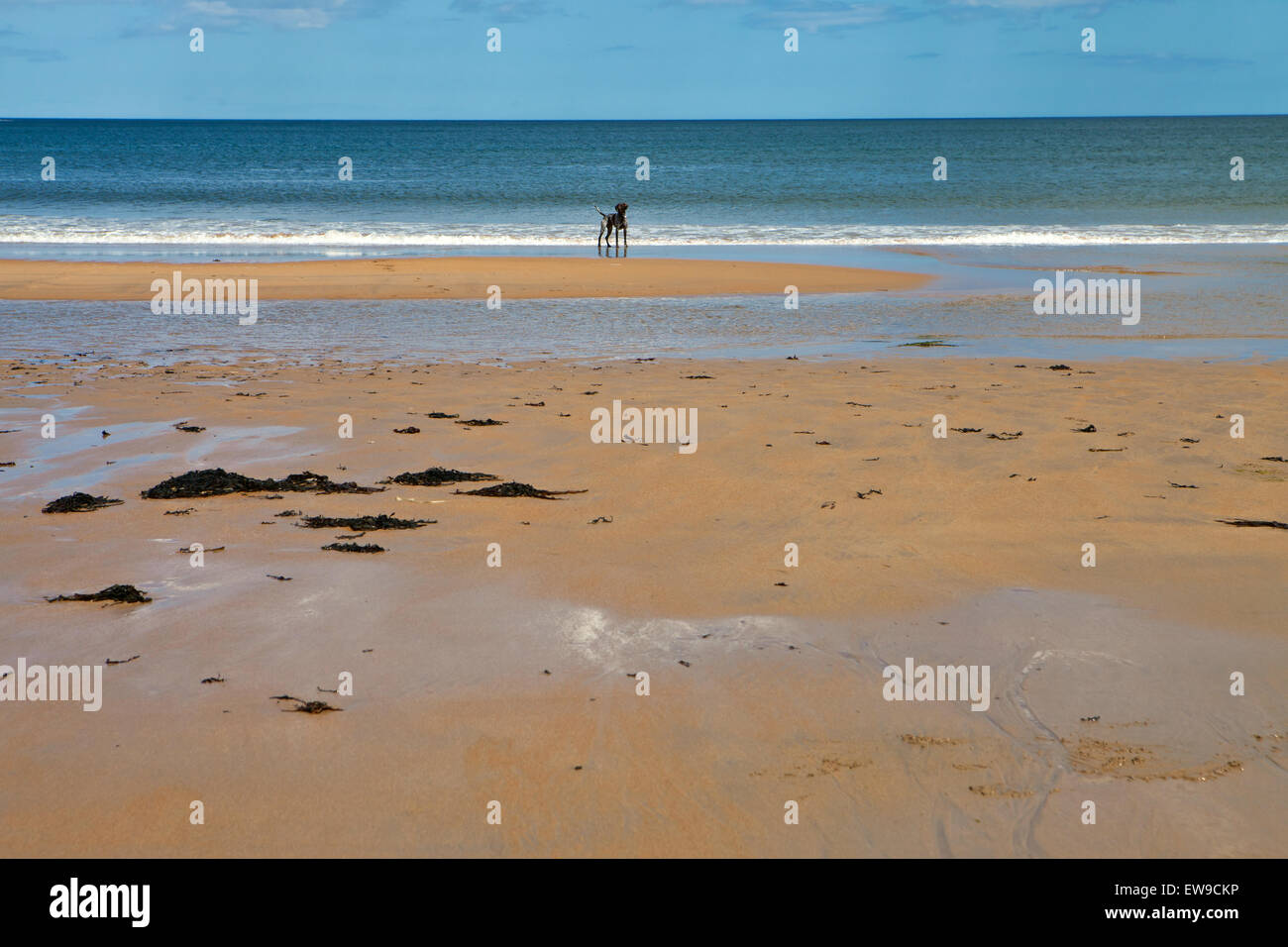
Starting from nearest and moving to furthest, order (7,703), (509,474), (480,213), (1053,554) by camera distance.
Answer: (7,703) < (1053,554) < (509,474) < (480,213)

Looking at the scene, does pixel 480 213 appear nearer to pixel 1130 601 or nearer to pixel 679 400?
pixel 679 400

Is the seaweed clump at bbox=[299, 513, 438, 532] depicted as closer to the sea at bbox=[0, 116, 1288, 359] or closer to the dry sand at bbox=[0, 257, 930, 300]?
the sea at bbox=[0, 116, 1288, 359]

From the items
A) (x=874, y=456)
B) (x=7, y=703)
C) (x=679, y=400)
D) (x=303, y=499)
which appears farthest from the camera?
(x=679, y=400)

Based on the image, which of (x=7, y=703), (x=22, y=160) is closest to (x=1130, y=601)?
(x=7, y=703)

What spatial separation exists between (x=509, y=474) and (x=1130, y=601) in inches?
155

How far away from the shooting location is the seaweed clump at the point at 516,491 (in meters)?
6.73

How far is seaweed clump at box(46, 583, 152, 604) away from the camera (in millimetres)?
4961

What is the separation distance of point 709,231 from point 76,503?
30217 millimetres

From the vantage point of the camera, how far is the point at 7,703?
13.3 feet

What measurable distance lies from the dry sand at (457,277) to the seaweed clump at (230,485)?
12439 mm

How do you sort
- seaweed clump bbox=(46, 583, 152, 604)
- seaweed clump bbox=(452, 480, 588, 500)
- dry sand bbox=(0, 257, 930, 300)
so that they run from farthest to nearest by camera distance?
dry sand bbox=(0, 257, 930, 300)
seaweed clump bbox=(452, 480, 588, 500)
seaweed clump bbox=(46, 583, 152, 604)

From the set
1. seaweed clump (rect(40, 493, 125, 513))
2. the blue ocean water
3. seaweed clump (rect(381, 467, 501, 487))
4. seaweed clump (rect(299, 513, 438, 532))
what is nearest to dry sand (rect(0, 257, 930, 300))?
the blue ocean water

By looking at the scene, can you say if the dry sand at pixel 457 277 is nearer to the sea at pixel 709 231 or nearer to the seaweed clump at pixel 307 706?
the sea at pixel 709 231

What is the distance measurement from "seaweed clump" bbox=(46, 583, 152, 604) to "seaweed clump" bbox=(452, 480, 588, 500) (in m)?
2.19
